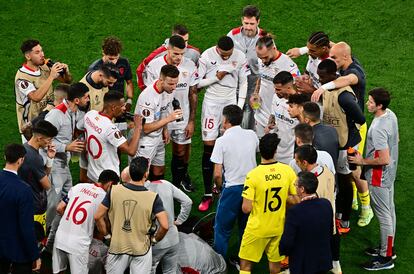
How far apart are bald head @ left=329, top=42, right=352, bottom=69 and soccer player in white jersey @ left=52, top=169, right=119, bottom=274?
3.04 metres

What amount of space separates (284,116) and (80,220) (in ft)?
8.93

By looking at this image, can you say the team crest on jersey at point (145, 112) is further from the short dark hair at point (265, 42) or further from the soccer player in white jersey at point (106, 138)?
the short dark hair at point (265, 42)

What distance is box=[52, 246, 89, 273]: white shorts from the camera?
732 cm

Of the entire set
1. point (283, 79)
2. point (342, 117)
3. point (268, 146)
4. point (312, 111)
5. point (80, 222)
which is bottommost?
point (80, 222)

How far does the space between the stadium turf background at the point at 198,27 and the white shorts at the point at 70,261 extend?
165 inches

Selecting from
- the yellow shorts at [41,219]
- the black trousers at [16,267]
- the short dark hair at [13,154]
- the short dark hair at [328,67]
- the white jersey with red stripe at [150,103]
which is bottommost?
the black trousers at [16,267]

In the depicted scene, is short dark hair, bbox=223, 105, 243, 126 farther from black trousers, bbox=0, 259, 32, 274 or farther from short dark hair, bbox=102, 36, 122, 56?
black trousers, bbox=0, 259, 32, 274

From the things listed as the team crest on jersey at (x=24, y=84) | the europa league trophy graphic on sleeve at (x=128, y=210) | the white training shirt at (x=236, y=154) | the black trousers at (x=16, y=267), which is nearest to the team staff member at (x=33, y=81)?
the team crest on jersey at (x=24, y=84)

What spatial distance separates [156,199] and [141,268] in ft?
2.27

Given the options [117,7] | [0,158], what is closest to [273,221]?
[0,158]

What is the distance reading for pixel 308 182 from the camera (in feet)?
22.2

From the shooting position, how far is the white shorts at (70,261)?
7.32 meters

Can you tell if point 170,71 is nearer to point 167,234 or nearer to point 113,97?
point 113,97

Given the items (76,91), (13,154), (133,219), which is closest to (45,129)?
(13,154)
